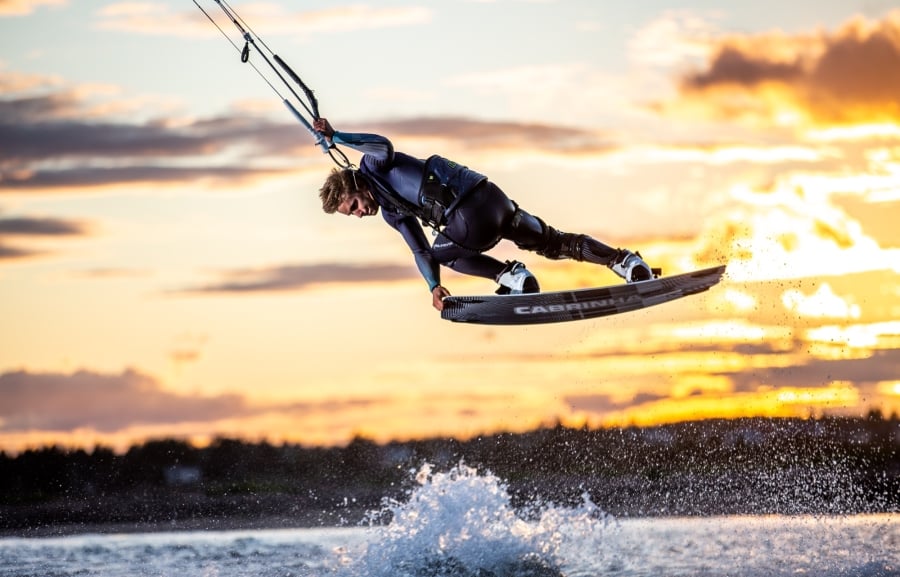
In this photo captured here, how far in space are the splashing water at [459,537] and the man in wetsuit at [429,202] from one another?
3870mm

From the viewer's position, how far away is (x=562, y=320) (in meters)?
12.4

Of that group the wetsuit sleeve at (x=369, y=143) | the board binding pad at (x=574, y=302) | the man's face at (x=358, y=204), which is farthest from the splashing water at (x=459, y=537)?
the wetsuit sleeve at (x=369, y=143)

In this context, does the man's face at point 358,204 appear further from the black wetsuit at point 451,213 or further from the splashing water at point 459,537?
the splashing water at point 459,537

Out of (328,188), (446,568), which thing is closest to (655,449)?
(446,568)

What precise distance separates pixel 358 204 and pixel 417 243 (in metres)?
0.78

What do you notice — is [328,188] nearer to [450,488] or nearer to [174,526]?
[450,488]

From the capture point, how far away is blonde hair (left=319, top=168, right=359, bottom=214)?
11375mm

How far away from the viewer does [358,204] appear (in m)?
11.4

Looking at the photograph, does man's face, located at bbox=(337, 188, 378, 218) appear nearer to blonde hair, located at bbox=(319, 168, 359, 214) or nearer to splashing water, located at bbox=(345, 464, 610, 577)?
blonde hair, located at bbox=(319, 168, 359, 214)

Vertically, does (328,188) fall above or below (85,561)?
above

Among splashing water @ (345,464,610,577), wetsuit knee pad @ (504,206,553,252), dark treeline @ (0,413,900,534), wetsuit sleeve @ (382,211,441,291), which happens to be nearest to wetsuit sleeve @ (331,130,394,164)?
wetsuit sleeve @ (382,211,441,291)

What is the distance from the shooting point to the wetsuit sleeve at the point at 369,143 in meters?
10.9

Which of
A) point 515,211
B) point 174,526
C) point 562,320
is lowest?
point 174,526

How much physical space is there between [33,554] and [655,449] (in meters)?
39.4
